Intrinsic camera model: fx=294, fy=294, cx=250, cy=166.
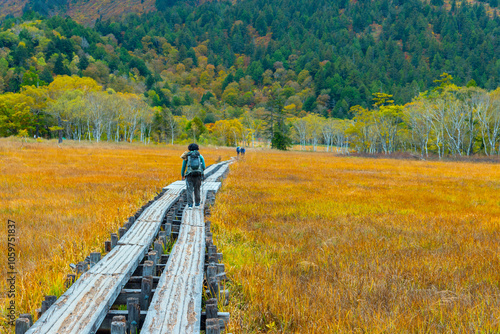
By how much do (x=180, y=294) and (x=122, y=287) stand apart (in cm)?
78

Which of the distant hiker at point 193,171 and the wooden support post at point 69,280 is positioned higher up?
the distant hiker at point 193,171

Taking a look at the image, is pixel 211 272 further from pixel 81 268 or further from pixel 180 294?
pixel 81 268

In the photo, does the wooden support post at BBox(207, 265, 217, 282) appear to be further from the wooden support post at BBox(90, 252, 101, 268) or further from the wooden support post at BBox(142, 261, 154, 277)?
the wooden support post at BBox(90, 252, 101, 268)

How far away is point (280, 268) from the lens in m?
4.31

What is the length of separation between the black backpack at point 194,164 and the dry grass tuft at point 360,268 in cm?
123

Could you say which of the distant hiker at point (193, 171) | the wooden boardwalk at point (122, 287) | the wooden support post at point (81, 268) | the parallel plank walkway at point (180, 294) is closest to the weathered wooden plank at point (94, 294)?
the wooden boardwalk at point (122, 287)

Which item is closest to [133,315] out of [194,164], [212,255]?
[212,255]

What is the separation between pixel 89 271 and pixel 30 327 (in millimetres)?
1068

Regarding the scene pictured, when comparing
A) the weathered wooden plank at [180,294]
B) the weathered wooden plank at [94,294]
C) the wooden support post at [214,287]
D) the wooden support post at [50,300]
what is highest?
the wooden support post at [50,300]

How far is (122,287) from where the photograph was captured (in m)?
3.34

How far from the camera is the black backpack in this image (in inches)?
306

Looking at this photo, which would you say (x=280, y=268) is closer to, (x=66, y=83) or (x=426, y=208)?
(x=426, y=208)

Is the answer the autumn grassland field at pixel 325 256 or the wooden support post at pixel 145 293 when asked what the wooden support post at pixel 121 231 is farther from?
the wooden support post at pixel 145 293

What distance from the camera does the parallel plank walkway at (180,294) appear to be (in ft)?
8.28
